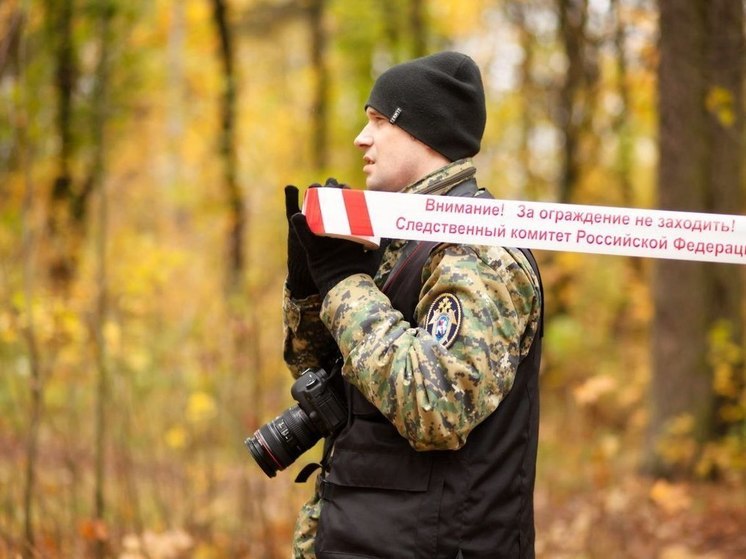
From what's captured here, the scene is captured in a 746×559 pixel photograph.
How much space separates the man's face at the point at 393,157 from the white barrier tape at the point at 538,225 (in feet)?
0.63

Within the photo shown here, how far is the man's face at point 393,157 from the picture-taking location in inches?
87.7

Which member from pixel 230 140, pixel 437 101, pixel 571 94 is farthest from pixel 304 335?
pixel 230 140

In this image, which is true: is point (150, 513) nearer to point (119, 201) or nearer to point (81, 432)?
point (81, 432)

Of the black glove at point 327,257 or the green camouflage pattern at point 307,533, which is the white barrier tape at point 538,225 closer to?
the black glove at point 327,257

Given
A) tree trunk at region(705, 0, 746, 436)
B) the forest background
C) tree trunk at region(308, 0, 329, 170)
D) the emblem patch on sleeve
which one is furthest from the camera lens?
tree trunk at region(308, 0, 329, 170)

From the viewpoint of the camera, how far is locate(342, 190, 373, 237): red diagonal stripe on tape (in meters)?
2.04

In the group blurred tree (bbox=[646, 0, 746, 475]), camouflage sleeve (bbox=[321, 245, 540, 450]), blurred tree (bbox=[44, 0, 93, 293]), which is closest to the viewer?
camouflage sleeve (bbox=[321, 245, 540, 450])

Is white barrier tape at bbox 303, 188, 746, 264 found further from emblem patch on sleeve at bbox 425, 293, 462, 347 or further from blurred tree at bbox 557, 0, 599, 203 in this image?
blurred tree at bbox 557, 0, 599, 203

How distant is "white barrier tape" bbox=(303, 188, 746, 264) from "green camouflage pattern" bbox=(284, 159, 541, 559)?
0.19 ft

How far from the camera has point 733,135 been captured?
7059mm

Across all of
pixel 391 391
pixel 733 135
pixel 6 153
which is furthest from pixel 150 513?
pixel 6 153

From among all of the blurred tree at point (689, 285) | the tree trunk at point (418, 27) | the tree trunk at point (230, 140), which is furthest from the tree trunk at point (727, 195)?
the tree trunk at point (418, 27)

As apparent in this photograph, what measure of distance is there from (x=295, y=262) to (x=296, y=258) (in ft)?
0.05

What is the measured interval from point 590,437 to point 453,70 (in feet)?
27.2
